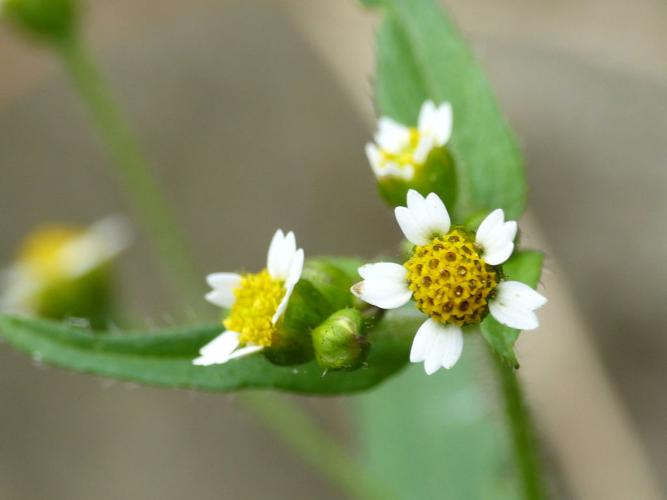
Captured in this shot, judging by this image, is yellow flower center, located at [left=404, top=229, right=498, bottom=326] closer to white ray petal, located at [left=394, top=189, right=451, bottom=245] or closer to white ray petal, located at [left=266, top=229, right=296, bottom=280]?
white ray petal, located at [left=394, top=189, right=451, bottom=245]

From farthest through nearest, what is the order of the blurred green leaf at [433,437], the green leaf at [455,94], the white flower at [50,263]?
1. the white flower at [50,263]
2. the blurred green leaf at [433,437]
3. the green leaf at [455,94]

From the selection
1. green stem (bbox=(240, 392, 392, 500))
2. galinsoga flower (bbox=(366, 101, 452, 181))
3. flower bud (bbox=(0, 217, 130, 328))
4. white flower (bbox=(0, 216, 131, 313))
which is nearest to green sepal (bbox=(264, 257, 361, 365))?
galinsoga flower (bbox=(366, 101, 452, 181))

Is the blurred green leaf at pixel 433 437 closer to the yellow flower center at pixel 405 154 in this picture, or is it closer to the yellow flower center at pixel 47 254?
the yellow flower center at pixel 47 254

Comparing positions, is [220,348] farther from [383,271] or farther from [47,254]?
[47,254]

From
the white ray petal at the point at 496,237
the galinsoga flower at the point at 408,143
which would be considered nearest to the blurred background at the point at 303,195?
the galinsoga flower at the point at 408,143

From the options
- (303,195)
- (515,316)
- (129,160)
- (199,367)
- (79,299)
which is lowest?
(303,195)

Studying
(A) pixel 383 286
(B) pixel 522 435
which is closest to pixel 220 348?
(A) pixel 383 286

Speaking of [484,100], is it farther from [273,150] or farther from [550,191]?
[273,150]
